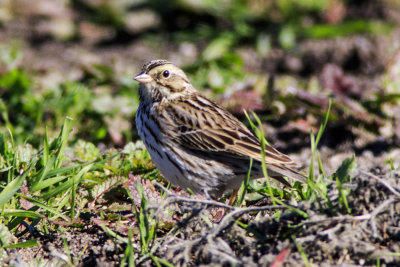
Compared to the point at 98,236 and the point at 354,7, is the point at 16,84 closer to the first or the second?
the point at 98,236

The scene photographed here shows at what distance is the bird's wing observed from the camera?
458cm

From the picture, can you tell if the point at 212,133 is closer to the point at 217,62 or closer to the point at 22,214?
the point at 22,214

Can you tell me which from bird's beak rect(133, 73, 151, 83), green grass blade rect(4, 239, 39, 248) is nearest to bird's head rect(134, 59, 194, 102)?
bird's beak rect(133, 73, 151, 83)

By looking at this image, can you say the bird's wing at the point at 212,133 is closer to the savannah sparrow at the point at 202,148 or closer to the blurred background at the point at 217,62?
the savannah sparrow at the point at 202,148

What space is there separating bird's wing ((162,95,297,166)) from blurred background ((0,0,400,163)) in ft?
4.95

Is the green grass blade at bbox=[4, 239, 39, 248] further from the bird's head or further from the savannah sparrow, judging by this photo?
the bird's head

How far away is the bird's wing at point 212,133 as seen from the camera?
458cm

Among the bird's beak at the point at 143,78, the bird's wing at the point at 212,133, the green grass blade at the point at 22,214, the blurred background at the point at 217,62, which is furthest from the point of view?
the blurred background at the point at 217,62

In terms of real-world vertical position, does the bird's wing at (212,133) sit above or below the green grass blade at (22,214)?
above

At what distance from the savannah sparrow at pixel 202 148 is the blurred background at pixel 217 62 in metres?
1.49

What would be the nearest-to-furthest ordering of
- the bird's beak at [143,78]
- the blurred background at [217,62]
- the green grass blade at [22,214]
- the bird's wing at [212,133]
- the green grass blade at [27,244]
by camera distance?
the green grass blade at [27,244] < the green grass blade at [22,214] < the bird's wing at [212,133] < the bird's beak at [143,78] < the blurred background at [217,62]

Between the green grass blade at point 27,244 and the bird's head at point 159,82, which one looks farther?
the bird's head at point 159,82

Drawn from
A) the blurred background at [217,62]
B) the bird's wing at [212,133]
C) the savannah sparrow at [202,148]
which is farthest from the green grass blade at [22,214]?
the blurred background at [217,62]

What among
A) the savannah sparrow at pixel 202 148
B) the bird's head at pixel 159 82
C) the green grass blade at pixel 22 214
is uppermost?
the bird's head at pixel 159 82
